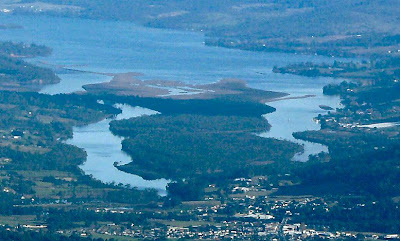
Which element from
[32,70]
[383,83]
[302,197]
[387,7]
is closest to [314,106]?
[383,83]

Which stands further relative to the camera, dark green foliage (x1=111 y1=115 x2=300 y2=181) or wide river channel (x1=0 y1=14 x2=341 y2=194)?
wide river channel (x1=0 y1=14 x2=341 y2=194)

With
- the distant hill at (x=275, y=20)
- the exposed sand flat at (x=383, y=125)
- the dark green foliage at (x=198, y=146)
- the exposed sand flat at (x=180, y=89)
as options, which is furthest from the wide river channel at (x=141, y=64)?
the exposed sand flat at (x=383, y=125)

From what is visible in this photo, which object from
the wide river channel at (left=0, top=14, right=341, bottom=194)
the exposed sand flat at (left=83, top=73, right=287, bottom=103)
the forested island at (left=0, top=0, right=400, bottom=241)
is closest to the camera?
the forested island at (left=0, top=0, right=400, bottom=241)

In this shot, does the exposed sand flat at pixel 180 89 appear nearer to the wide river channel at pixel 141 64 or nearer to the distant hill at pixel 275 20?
the wide river channel at pixel 141 64

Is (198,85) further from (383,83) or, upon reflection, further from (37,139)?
(37,139)

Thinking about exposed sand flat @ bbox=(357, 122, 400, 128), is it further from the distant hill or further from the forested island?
the distant hill

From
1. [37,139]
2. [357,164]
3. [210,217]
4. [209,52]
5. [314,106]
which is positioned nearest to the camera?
[210,217]

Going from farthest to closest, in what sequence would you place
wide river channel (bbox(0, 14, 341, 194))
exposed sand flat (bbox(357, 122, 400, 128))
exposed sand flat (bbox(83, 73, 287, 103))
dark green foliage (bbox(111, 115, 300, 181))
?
exposed sand flat (bbox(83, 73, 287, 103)), exposed sand flat (bbox(357, 122, 400, 128)), wide river channel (bbox(0, 14, 341, 194)), dark green foliage (bbox(111, 115, 300, 181))

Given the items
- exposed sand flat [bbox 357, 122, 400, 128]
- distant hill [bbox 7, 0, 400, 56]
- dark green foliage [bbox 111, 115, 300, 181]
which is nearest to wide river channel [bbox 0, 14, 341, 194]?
dark green foliage [bbox 111, 115, 300, 181]

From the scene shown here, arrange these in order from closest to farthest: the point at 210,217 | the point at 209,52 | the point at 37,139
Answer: the point at 210,217, the point at 37,139, the point at 209,52
